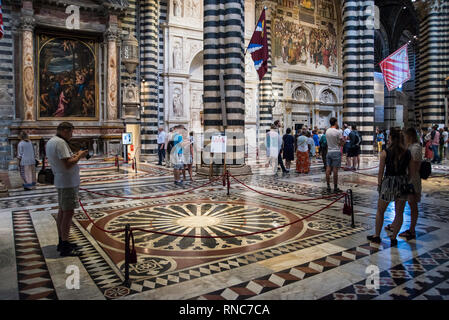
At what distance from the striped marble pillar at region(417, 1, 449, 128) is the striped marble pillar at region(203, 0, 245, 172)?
15514 mm

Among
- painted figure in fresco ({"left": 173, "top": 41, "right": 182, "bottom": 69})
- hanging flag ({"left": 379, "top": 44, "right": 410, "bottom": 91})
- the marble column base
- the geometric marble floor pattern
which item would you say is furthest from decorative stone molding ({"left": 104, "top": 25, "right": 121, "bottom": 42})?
the geometric marble floor pattern

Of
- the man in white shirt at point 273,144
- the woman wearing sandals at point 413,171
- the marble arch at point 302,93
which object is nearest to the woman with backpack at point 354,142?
the man in white shirt at point 273,144

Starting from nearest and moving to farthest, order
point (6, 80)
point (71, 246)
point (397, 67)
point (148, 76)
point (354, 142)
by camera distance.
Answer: point (71, 246) → point (354, 142) → point (397, 67) → point (6, 80) → point (148, 76)

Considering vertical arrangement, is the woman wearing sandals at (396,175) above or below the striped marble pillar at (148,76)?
below

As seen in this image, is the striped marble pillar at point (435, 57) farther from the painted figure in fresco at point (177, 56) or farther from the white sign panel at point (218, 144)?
the white sign panel at point (218, 144)

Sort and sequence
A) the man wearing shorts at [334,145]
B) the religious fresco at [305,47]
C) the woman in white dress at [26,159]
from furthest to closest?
1. the religious fresco at [305,47]
2. the woman in white dress at [26,159]
3. the man wearing shorts at [334,145]

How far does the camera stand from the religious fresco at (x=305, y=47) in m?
24.8

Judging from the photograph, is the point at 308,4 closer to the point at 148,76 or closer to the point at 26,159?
the point at 148,76

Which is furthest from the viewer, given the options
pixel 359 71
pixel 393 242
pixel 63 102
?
pixel 359 71

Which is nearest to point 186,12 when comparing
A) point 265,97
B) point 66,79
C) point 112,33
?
point 112,33

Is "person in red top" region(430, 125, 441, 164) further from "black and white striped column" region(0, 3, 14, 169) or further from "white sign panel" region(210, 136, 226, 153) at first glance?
"black and white striped column" region(0, 3, 14, 169)

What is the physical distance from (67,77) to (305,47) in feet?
55.9

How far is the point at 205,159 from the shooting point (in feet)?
40.2

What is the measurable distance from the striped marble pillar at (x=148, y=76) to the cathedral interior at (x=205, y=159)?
68 mm
